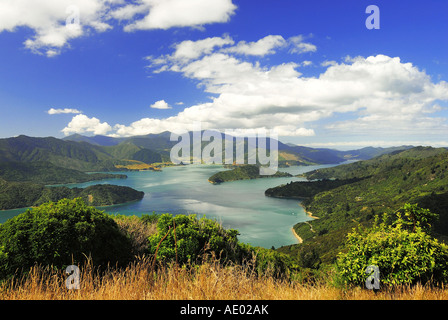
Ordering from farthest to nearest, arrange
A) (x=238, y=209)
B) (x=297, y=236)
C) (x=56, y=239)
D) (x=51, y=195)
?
(x=51, y=195) → (x=238, y=209) → (x=297, y=236) → (x=56, y=239)

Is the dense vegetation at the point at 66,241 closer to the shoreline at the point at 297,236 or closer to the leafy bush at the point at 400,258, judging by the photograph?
the leafy bush at the point at 400,258

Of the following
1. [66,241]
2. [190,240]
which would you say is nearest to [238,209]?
[190,240]

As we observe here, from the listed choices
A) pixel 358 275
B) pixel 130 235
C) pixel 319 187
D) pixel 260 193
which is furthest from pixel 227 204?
pixel 358 275

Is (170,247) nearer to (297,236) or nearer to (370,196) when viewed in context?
(297,236)

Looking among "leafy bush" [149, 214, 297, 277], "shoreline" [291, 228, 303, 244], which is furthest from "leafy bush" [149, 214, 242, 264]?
"shoreline" [291, 228, 303, 244]

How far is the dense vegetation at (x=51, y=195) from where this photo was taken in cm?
14112

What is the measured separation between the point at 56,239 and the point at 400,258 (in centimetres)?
1478

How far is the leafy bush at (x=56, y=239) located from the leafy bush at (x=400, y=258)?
35.4 feet

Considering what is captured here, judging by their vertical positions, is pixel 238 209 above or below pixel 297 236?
above

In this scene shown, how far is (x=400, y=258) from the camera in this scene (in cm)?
883

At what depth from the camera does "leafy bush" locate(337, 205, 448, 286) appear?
28.1 feet

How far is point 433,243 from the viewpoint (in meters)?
9.23

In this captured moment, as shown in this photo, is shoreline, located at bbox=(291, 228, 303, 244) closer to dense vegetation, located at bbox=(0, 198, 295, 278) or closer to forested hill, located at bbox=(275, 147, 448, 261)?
forested hill, located at bbox=(275, 147, 448, 261)
